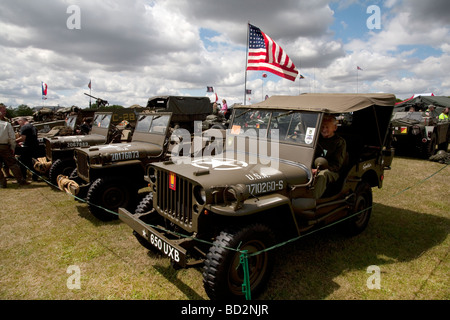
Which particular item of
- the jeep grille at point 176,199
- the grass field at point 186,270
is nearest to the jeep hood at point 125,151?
the grass field at point 186,270

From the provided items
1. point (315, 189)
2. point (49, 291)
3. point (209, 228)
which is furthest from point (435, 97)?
point (49, 291)

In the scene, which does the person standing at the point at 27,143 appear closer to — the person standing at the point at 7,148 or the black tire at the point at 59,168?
the person standing at the point at 7,148

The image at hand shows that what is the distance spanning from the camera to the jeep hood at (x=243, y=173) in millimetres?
3121

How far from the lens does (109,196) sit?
5500 millimetres

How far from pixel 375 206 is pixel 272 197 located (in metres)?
4.08

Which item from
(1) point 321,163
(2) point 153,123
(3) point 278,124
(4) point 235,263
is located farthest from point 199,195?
(2) point 153,123

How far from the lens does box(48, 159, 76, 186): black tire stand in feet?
23.9

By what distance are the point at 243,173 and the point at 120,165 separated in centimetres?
313

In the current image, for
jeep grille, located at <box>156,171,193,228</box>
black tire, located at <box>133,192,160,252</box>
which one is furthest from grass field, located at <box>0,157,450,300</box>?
jeep grille, located at <box>156,171,193,228</box>

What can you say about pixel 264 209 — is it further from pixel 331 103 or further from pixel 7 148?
pixel 7 148

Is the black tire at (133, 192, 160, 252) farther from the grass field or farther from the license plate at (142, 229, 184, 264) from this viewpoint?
the license plate at (142, 229, 184, 264)

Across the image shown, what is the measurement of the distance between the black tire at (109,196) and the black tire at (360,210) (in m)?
3.97

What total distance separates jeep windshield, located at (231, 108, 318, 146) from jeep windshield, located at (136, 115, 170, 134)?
2.24m
